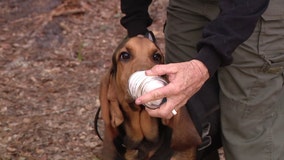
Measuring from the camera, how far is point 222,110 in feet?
10.7

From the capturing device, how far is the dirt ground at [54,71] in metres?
4.83

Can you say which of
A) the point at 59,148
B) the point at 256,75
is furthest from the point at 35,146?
the point at 256,75

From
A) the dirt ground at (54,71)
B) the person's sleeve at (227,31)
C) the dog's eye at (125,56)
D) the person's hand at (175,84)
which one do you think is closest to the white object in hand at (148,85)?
the person's hand at (175,84)

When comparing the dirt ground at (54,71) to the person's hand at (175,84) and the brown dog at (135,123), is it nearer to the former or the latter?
the brown dog at (135,123)

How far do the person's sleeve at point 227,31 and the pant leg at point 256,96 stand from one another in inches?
13.4

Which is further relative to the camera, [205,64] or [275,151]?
[275,151]

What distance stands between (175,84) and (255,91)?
0.82 m

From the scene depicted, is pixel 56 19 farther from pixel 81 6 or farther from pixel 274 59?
pixel 274 59

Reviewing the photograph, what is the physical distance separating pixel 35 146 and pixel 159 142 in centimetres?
176

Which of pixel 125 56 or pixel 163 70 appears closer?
pixel 163 70

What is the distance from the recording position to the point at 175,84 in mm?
2404

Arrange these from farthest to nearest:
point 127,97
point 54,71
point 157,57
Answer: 1. point 54,71
2. point 157,57
3. point 127,97

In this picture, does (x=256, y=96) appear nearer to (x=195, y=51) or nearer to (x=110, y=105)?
(x=195, y=51)

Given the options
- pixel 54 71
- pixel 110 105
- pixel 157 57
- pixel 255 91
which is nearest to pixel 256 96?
pixel 255 91
